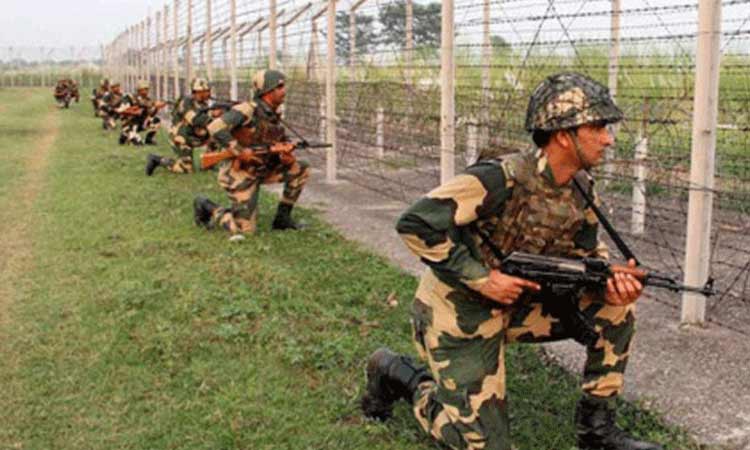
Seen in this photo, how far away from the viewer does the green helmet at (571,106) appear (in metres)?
3.18

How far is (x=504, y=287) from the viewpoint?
3203 mm

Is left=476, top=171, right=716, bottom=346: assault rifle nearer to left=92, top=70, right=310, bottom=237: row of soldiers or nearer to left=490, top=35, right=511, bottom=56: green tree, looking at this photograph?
left=92, top=70, right=310, bottom=237: row of soldiers

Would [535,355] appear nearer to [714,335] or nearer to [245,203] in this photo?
[714,335]

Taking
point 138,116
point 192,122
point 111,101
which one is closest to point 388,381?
point 192,122

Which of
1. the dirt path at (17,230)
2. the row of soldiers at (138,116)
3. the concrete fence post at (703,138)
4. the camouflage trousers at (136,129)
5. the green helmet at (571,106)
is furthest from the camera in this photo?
the camouflage trousers at (136,129)

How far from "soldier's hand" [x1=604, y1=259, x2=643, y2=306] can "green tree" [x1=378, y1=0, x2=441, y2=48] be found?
724 centimetres

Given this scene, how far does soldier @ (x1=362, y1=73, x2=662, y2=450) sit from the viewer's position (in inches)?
127

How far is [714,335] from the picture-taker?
16.1 ft

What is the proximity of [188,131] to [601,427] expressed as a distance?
32.4 ft

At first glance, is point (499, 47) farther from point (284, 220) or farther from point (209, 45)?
point (209, 45)

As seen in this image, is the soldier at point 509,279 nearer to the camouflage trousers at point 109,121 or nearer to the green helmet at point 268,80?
the green helmet at point 268,80

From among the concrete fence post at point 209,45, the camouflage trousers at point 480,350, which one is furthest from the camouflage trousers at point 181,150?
the camouflage trousers at point 480,350

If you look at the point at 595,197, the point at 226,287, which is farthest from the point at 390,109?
the point at 595,197

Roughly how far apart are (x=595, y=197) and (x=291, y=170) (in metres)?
4.95
